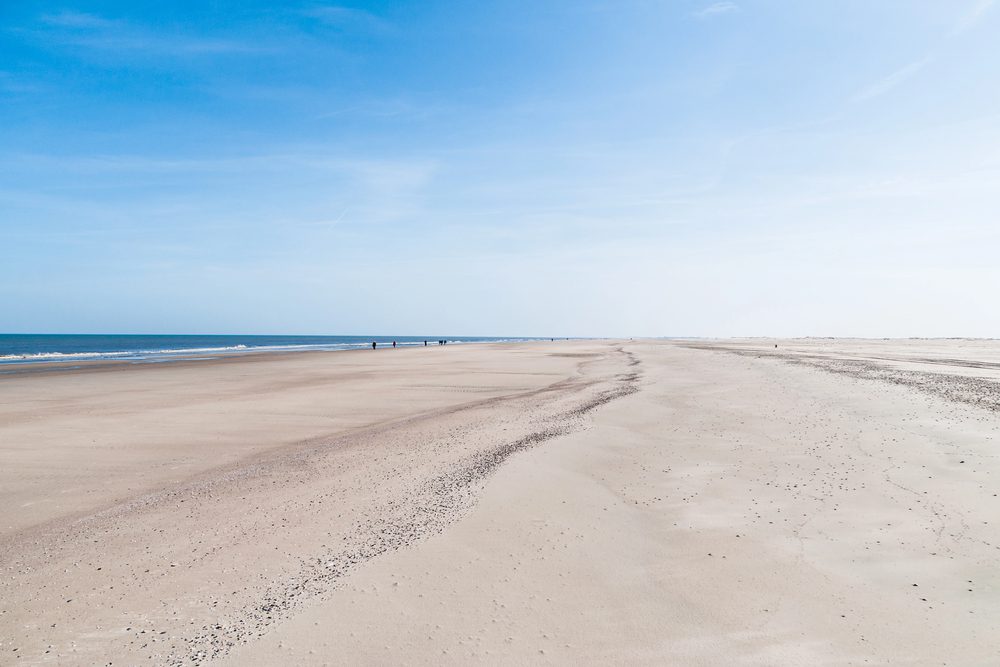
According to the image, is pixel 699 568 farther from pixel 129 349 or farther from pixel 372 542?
pixel 129 349

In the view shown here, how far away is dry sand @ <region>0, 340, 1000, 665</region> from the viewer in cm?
441

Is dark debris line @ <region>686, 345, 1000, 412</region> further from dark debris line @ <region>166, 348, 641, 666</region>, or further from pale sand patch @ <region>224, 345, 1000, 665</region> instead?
dark debris line @ <region>166, 348, 641, 666</region>

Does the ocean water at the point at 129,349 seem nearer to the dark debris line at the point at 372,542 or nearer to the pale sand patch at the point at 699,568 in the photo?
the dark debris line at the point at 372,542

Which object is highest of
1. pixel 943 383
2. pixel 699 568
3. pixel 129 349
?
A: pixel 943 383

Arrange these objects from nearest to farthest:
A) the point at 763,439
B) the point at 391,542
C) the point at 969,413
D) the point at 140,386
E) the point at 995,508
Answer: the point at 391,542 → the point at 995,508 → the point at 763,439 → the point at 969,413 → the point at 140,386

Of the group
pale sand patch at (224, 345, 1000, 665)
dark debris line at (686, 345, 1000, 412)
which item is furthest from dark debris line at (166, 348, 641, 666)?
dark debris line at (686, 345, 1000, 412)

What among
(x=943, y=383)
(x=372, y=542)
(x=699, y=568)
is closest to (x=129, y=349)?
(x=372, y=542)

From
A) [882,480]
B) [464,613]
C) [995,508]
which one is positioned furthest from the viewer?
[882,480]

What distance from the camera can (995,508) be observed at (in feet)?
22.4

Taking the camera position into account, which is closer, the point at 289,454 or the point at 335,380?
the point at 289,454

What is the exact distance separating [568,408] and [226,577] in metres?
11.2

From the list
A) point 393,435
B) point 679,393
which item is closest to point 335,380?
point 393,435

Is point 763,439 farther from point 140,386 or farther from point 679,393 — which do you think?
point 140,386

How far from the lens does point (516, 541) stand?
6.36 m
